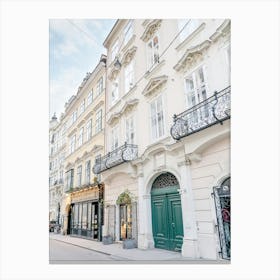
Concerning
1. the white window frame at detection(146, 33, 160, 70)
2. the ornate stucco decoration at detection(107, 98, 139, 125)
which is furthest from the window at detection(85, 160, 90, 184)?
the white window frame at detection(146, 33, 160, 70)

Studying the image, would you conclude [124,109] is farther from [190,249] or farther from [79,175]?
[190,249]

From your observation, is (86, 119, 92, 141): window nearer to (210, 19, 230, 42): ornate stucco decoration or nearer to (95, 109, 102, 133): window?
(95, 109, 102, 133): window

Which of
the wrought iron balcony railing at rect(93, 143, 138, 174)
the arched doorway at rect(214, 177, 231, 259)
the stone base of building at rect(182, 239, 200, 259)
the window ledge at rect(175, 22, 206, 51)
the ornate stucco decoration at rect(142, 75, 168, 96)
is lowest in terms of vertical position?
the stone base of building at rect(182, 239, 200, 259)

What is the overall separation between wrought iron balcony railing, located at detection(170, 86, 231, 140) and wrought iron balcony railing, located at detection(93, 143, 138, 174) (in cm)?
154

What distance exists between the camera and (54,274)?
326cm

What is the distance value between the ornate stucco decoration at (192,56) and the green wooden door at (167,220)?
2.25 metres

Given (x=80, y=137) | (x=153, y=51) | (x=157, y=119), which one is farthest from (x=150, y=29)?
(x=80, y=137)

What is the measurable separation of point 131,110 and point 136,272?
3.80 m

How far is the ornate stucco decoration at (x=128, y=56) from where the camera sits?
639 centimetres

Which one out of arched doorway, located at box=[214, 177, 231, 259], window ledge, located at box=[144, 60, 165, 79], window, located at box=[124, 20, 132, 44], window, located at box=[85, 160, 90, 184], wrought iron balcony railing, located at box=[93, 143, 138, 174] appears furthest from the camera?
window, located at box=[85, 160, 90, 184]

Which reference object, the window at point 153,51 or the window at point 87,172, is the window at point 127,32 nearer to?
the window at point 153,51

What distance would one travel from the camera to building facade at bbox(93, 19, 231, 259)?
12.2ft

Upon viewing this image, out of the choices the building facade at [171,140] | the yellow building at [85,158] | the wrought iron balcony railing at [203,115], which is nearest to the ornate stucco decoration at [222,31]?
the building facade at [171,140]

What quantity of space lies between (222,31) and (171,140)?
1912mm
